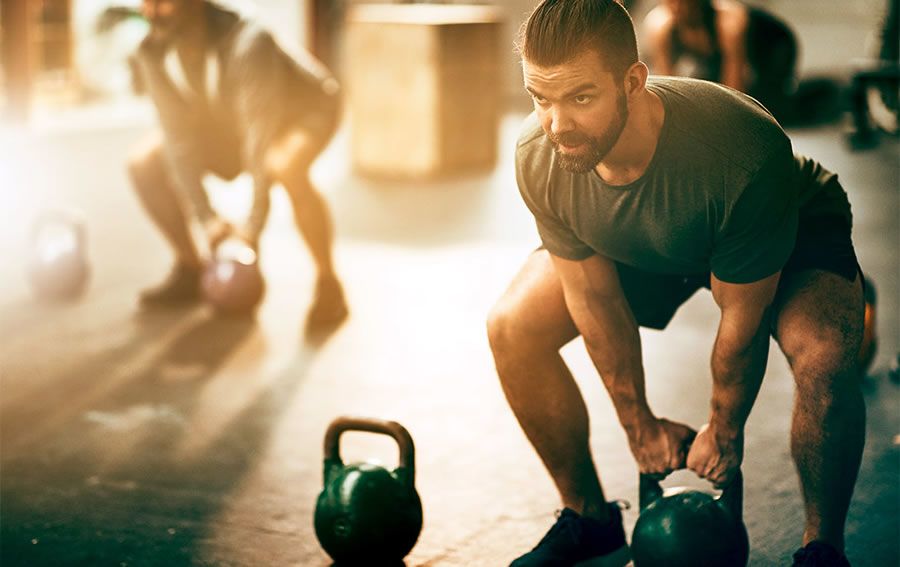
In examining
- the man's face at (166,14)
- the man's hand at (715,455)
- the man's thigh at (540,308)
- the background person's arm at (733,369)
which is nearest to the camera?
the background person's arm at (733,369)

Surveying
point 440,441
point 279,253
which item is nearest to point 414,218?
point 279,253

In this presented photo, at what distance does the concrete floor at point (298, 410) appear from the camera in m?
2.48

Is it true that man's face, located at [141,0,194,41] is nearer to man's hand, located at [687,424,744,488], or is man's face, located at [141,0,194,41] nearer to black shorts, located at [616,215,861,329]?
black shorts, located at [616,215,861,329]

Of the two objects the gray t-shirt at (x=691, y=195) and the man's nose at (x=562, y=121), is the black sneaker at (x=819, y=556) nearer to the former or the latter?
the gray t-shirt at (x=691, y=195)

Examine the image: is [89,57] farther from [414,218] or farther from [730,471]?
[730,471]

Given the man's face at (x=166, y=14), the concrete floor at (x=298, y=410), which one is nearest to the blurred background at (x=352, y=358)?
the concrete floor at (x=298, y=410)

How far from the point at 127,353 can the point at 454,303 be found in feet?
3.74

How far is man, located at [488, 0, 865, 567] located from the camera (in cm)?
187

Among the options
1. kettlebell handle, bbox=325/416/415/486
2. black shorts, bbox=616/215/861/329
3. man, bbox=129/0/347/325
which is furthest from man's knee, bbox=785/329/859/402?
man, bbox=129/0/347/325

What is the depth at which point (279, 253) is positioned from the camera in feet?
17.3

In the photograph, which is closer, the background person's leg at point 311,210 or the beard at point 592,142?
the beard at point 592,142

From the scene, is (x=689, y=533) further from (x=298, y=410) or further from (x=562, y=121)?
(x=298, y=410)

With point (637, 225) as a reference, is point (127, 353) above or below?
below

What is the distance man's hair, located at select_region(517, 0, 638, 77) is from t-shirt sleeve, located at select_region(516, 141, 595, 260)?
0.69ft
